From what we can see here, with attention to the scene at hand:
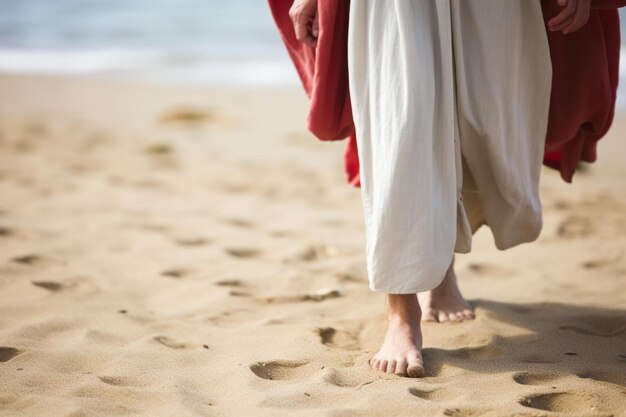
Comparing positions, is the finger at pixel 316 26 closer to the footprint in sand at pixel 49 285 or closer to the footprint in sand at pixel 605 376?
the footprint in sand at pixel 605 376

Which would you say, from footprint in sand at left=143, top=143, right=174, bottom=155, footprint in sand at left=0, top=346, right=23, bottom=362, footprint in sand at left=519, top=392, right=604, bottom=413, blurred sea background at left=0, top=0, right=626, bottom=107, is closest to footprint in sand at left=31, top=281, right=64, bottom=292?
footprint in sand at left=0, top=346, right=23, bottom=362

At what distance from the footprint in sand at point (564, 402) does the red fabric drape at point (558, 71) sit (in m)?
Answer: 0.84

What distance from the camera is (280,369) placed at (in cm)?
223

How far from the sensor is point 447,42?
2.07m

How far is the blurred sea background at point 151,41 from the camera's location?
905 centimetres

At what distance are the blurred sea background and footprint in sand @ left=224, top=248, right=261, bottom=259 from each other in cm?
437

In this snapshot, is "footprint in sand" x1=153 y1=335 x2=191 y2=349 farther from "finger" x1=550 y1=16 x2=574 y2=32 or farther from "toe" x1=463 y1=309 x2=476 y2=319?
"finger" x1=550 y1=16 x2=574 y2=32

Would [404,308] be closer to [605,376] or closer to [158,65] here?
[605,376]

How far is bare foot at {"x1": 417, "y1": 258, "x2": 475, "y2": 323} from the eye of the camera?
2.60 m

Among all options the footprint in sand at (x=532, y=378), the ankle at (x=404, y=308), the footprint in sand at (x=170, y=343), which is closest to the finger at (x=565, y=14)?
the ankle at (x=404, y=308)

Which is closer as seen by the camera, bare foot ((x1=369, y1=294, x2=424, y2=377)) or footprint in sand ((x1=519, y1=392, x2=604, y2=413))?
footprint in sand ((x1=519, y1=392, x2=604, y2=413))

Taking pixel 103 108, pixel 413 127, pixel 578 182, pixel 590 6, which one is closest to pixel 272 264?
pixel 413 127

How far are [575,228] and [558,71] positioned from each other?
1499 millimetres

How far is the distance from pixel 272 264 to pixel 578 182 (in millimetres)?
2320
